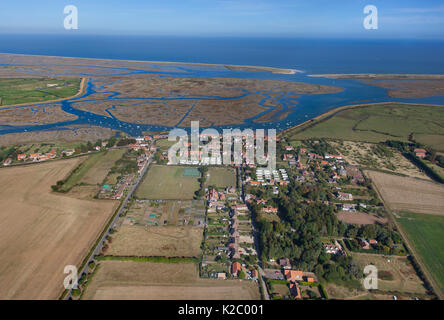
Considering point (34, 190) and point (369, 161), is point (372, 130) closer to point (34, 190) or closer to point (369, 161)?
point (369, 161)

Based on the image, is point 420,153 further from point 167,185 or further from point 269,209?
point 167,185

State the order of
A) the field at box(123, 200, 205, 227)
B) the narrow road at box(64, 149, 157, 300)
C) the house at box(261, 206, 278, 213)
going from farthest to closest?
the house at box(261, 206, 278, 213) < the field at box(123, 200, 205, 227) < the narrow road at box(64, 149, 157, 300)

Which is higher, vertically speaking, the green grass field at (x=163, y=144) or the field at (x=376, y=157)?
the green grass field at (x=163, y=144)

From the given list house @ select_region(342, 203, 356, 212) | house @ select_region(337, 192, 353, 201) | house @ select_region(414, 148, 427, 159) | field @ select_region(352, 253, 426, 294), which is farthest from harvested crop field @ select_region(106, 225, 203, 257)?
house @ select_region(414, 148, 427, 159)

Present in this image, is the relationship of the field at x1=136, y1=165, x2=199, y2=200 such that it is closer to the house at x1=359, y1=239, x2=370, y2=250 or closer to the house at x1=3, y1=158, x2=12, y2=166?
the house at x1=359, y1=239, x2=370, y2=250

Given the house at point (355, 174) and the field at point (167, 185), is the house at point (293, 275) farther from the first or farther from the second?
the house at point (355, 174)

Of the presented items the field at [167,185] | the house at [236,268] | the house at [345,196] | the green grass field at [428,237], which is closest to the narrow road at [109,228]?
the field at [167,185]
